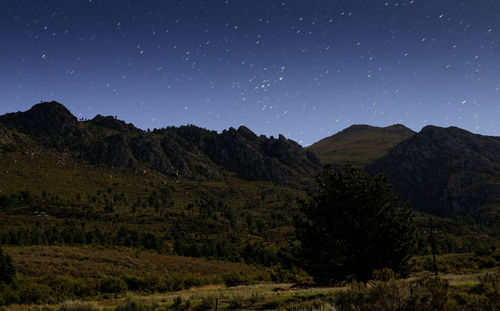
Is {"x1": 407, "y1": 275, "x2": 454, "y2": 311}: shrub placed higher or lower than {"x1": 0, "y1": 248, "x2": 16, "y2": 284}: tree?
higher

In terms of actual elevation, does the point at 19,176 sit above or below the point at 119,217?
Result: above

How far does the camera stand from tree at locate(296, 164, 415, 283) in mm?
23375

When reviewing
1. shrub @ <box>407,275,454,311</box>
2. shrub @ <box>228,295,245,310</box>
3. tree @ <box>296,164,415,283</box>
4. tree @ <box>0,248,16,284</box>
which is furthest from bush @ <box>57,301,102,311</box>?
tree @ <box>0,248,16,284</box>

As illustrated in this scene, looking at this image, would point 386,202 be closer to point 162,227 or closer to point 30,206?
point 162,227

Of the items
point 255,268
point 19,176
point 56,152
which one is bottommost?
point 255,268

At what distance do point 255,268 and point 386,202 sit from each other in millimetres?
58473

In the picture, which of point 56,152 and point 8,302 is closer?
point 8,302

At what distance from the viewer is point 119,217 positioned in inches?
4670

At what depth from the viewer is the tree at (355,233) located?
2338cm

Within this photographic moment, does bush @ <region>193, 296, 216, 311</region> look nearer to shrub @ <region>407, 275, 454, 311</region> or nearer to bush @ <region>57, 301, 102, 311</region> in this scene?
bush @ <region>57, 301, 102, 311</region>

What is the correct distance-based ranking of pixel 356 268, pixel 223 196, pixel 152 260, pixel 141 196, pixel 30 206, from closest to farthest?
pixel 356 268
pixel 152 260
pixel 30 206
pixel 141 196
pixel 223 196

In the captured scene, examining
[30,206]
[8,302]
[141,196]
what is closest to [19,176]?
[30,206]

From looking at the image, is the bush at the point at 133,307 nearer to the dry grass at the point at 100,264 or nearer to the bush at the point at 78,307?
the bush at the point at 78,307

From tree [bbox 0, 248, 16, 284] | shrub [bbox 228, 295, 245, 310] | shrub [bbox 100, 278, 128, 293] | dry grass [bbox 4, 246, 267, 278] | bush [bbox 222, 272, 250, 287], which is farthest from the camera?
bush [bbox 222, 272, 250, 287]
